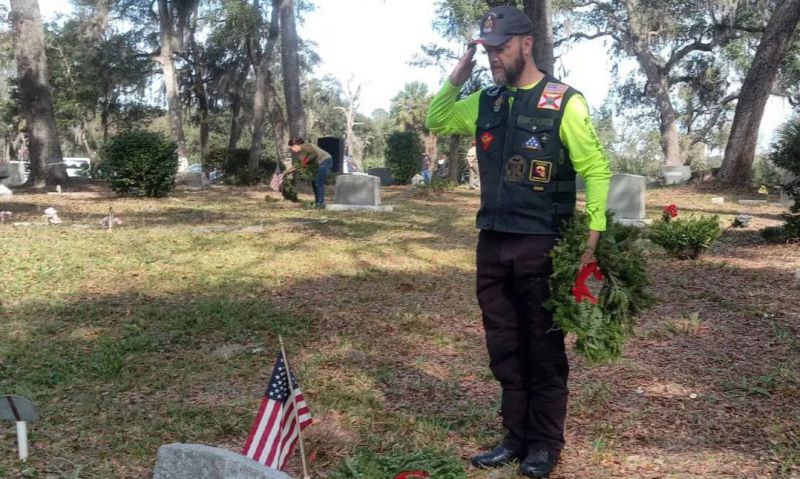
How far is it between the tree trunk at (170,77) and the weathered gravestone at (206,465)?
28.0 metres

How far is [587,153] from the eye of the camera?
302 centimetres

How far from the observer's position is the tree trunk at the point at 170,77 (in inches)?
1145

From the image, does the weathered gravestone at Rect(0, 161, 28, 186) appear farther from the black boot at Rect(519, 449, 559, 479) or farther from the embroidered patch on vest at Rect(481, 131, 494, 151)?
the black boot at Rect(519, 449, 559, 479)

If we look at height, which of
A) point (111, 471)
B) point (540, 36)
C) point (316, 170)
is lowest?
point (111, 471)

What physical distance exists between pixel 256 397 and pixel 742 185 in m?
16.8

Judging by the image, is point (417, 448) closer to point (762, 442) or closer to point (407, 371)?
point (407, 371)

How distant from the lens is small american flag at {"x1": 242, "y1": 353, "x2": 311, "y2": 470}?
9.56 feet

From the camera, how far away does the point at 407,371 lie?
16.2 ft

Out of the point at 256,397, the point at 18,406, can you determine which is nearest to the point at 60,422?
the point at 18,406

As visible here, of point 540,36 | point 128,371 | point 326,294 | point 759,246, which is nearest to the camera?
point 128,371

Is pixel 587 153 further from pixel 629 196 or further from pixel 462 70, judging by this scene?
pixel 629 196

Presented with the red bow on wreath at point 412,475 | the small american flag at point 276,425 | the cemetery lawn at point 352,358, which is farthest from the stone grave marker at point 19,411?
the red bow on wreath at point 412,475

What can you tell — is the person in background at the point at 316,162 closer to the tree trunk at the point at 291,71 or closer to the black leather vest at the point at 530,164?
the tree trunk at the point at 291,71

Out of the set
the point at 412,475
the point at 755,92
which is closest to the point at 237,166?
the point at 755,92
